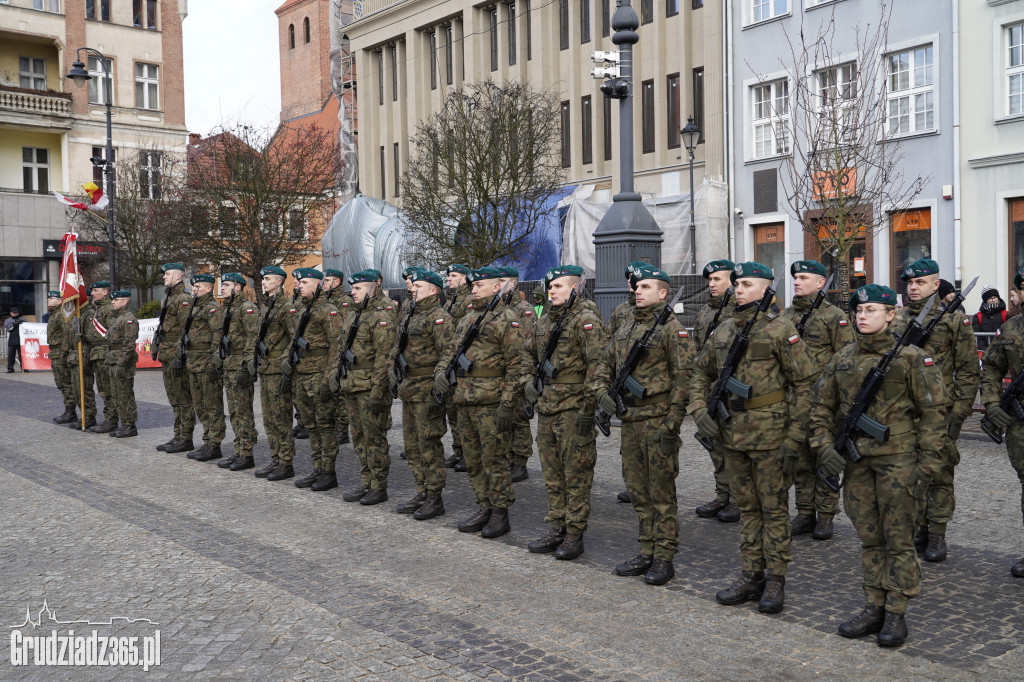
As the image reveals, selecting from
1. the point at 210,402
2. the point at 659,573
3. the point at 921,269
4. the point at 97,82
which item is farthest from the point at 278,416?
the point at 97,82

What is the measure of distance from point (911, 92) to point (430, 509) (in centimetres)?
1725

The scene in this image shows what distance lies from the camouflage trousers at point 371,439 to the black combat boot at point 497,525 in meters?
1.62

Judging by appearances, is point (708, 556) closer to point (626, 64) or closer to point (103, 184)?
point (626, 64)

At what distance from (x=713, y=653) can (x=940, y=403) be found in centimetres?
176

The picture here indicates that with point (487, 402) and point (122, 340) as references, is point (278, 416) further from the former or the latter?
point (122, 340)

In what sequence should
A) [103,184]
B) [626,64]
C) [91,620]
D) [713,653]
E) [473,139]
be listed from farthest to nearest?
[103,184] → [473,139] → [626,64] → [91,620] → [713,653]

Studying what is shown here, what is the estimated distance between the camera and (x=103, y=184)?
38.3 m

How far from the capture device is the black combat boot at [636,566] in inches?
259

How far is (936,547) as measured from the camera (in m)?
6.81

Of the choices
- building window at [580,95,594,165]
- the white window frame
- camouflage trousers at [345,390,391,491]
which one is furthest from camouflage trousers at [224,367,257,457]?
building window at [580,95,594,165]

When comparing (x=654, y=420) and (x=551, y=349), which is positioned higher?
(x=551, y=349)

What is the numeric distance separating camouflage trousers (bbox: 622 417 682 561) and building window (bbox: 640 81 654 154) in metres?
23.0

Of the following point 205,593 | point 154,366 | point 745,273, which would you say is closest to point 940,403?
point 745,273

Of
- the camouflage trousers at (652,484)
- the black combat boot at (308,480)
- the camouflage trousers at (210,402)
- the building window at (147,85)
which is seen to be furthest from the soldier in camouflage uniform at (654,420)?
the building window at (147,85)
